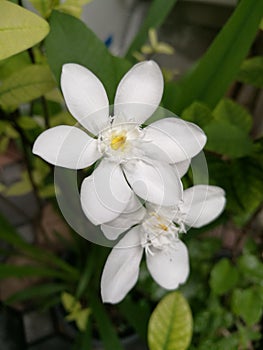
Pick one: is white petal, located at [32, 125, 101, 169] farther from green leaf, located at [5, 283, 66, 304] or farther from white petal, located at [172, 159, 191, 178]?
green leaf, located at [5, 283, 66, 304]

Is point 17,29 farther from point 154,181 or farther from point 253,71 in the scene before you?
point 253,71

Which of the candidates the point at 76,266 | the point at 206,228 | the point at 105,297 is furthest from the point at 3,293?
the point at 105,297

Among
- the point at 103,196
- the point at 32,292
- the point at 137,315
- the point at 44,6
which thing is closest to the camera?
the point at 103,196

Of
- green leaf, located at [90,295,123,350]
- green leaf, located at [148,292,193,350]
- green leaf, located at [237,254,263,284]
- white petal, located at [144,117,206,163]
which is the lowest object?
green leaf, located at [90,295,123,350]

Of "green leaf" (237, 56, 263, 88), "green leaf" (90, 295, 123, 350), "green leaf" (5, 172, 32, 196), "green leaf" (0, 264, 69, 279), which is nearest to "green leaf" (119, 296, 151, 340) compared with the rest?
"green leaf" (90, 295, 123, 350)

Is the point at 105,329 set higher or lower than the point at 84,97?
lower

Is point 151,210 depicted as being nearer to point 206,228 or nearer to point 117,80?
point 117,80

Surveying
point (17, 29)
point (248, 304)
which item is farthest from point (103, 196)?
point (248, 304)
